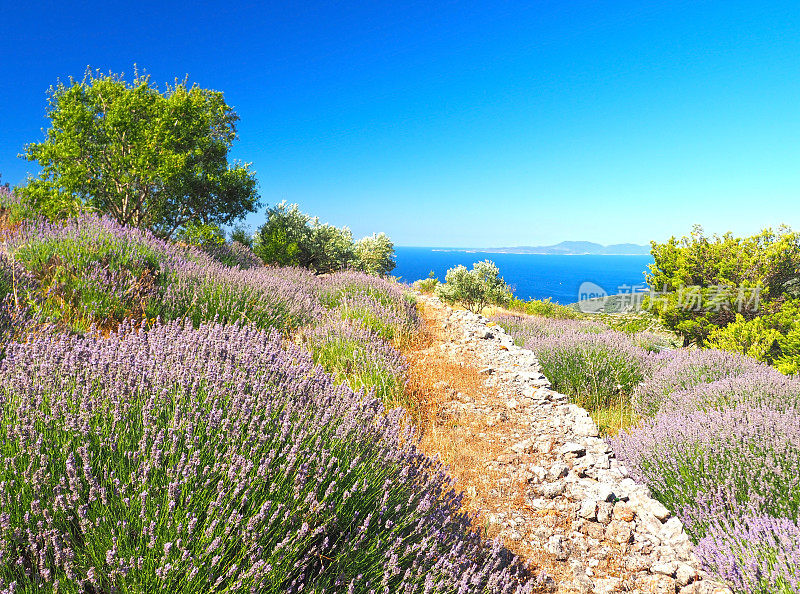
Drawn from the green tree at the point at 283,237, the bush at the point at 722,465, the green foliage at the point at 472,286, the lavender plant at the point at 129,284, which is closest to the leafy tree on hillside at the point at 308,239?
the green tree at the point at 283,237

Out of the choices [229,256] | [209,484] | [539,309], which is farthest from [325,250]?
[209,484]

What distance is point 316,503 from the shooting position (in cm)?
161

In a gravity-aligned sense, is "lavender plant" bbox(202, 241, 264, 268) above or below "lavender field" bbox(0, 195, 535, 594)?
above

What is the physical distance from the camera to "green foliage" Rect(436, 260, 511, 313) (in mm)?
13523

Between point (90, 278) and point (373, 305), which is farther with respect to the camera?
point (373, 305)

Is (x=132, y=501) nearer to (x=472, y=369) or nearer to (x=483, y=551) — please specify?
(x=483, y=551)

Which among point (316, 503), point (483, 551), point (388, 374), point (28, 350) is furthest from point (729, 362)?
A: point (28, 350)

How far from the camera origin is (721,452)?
3.31 metres

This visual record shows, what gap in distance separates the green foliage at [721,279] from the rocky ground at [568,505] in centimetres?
843

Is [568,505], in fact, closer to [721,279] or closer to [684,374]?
[684,374]

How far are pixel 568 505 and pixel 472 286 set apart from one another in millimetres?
10664

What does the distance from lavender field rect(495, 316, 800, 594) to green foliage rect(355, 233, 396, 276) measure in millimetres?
11126

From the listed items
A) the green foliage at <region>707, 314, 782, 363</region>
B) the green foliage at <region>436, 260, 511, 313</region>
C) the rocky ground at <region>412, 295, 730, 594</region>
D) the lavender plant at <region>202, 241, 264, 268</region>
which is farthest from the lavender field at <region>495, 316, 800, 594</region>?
the lavender plant at <region>202, 241, 264, 268</region>

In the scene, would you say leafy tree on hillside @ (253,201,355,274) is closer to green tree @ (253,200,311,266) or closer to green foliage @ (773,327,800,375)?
green tree @ (253,200,311,266)
